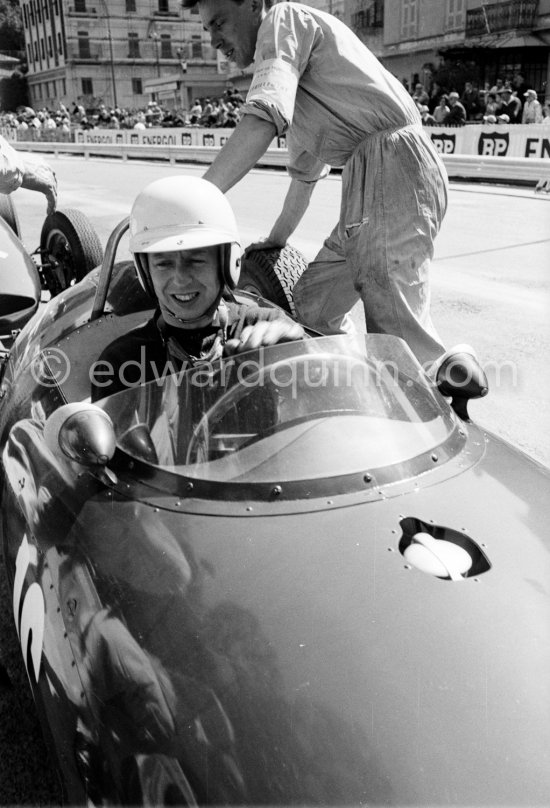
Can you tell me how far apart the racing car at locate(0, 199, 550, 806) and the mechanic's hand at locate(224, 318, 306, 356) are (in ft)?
0.41

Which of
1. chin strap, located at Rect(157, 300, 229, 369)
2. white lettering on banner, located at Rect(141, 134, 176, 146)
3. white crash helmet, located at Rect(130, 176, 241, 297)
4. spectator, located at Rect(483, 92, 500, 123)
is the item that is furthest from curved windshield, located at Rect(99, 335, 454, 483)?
white lettering on banner, located at Rect(141, 134, 176, 146)

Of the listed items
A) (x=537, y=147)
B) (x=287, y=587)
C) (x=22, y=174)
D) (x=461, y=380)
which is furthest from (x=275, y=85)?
(x=537, y=147)

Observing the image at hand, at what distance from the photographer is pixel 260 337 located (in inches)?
83.4

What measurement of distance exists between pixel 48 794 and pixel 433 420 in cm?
136

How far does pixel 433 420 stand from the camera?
201cm

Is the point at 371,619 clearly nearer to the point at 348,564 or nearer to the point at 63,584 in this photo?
the point at 348,564

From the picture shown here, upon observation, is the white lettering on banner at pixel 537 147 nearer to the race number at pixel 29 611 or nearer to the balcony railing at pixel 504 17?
the race number at pixel 29 611

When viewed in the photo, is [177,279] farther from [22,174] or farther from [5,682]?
[22,174]

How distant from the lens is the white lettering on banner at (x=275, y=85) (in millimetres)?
2664

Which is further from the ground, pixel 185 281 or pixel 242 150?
pixel 242 150

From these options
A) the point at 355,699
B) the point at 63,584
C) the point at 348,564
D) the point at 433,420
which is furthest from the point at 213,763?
the point at 433,420

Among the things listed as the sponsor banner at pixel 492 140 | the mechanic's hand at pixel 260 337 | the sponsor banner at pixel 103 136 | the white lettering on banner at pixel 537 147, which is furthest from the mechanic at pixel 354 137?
the sponsor banner at pixel 103 136

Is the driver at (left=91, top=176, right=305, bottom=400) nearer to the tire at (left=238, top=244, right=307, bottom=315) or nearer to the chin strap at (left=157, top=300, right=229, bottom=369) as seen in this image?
the chin strap at (left=157, top=300, right=229, bottom=369)

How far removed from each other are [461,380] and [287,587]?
38.6 inches
